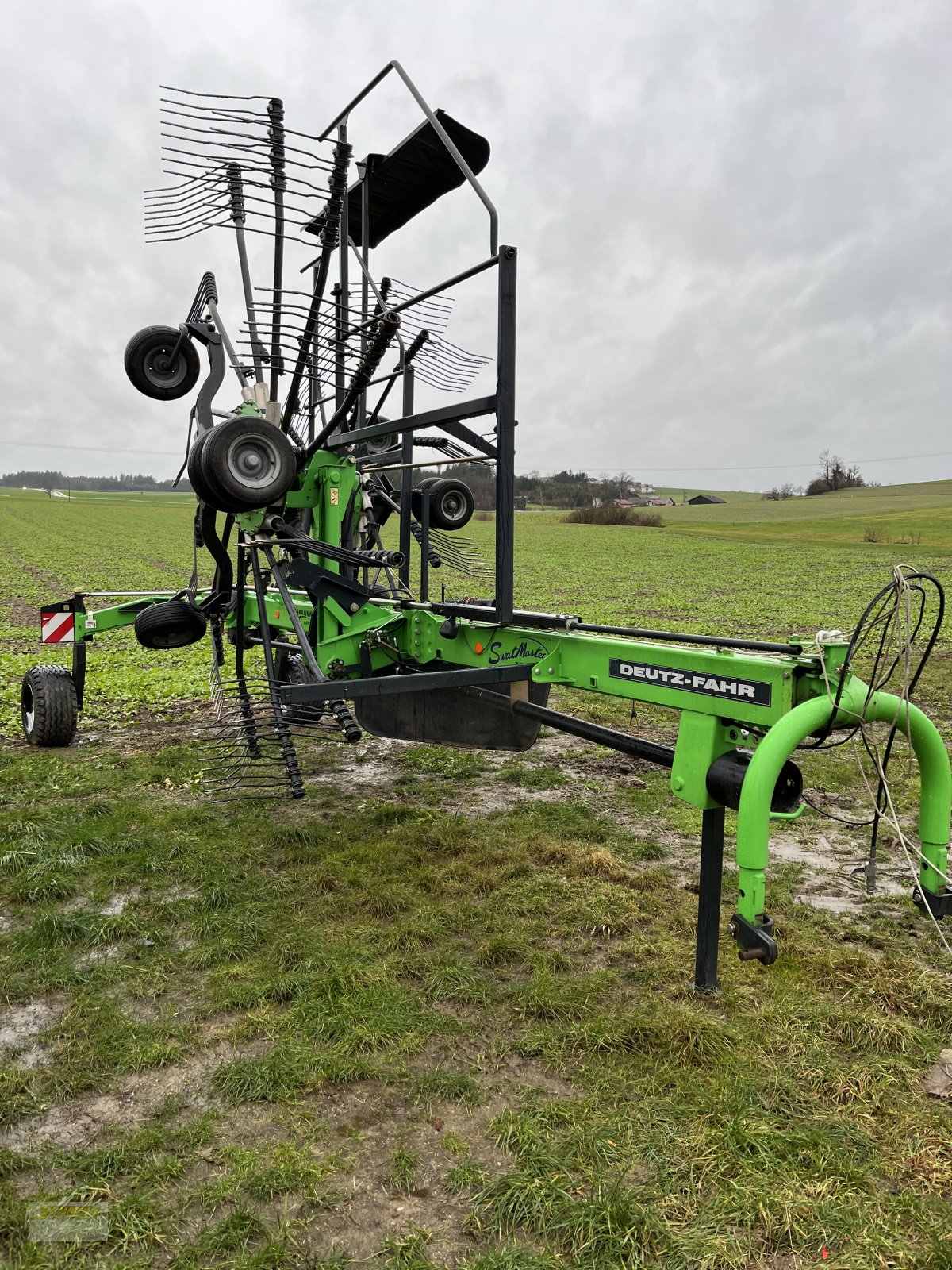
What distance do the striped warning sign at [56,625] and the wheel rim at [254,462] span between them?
13.0ft

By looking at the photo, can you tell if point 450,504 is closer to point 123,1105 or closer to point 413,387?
point 413,387

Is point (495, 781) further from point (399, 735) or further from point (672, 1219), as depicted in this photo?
point (672, 1219)

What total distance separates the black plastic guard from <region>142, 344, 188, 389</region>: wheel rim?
3.01 m

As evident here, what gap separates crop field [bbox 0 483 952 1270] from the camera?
8.47 ft

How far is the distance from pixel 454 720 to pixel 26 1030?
137 inches

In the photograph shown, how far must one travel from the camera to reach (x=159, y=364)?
6766 millimetres

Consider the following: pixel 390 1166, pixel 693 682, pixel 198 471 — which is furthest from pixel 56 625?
pixel 390 1166

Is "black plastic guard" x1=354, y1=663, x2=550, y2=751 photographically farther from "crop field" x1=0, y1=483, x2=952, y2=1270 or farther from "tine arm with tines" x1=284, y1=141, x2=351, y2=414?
"tine arm with tines" x1=284, y1=141, x2=351, y2=414

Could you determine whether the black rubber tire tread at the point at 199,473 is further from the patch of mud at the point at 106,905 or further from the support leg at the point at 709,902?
the support leg at the point at 709,902

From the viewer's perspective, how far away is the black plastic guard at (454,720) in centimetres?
634

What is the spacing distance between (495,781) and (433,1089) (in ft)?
13.2

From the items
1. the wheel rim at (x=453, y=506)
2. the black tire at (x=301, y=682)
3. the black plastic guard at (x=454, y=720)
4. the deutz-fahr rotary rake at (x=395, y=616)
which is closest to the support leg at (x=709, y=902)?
the deutz-fahr rotary rake at (x=395, y=616)

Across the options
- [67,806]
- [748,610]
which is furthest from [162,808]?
[748,610]

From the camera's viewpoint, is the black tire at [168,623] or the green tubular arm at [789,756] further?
the black tire at [168,623]
